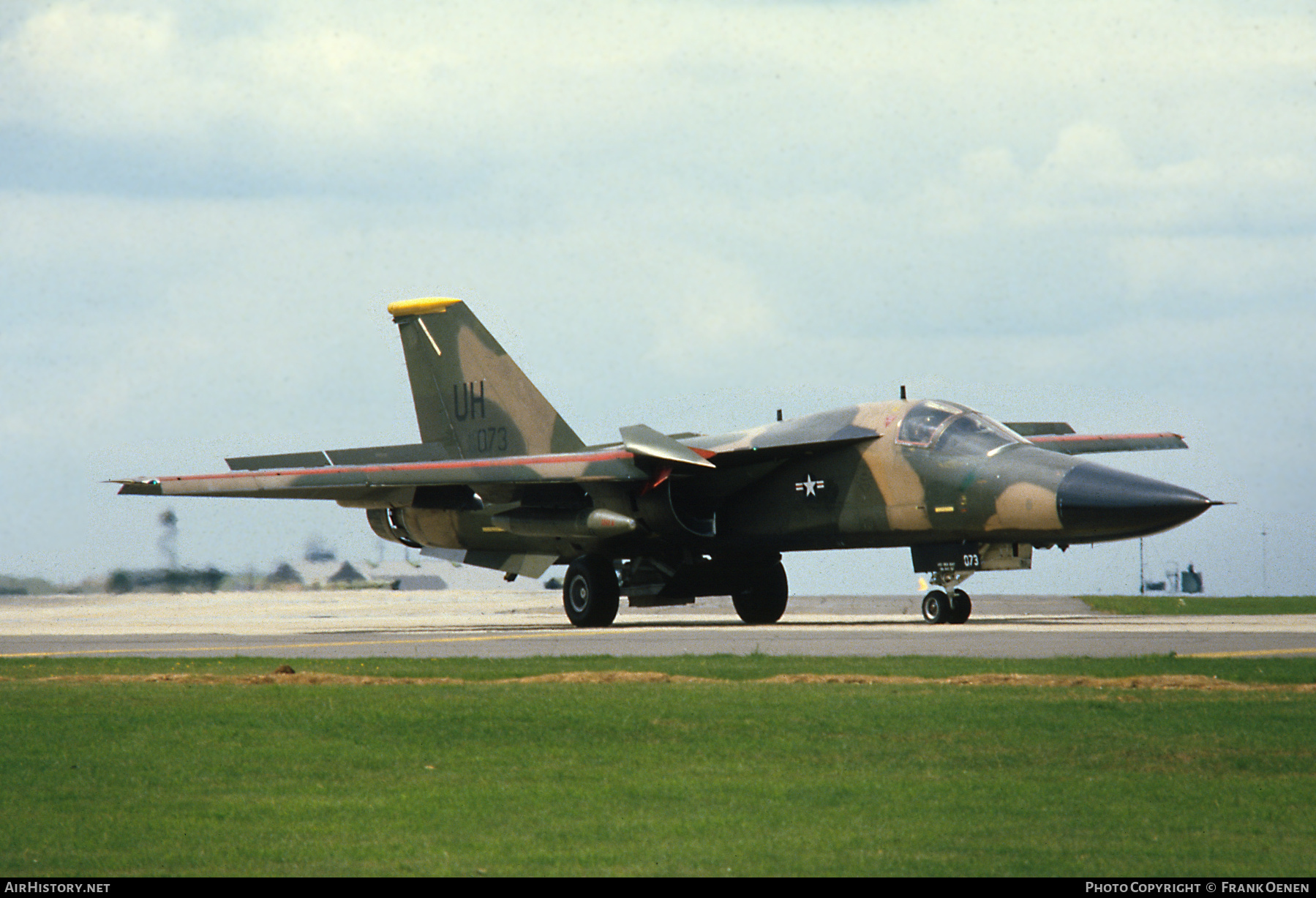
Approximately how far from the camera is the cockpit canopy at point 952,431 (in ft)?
74.7

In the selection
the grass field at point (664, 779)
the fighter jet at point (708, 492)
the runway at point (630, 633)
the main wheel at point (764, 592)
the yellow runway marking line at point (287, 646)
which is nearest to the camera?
the grass field at point (664, 779)

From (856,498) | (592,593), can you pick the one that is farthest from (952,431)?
(592,593)

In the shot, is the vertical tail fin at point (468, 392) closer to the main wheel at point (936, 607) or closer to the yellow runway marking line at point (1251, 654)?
the main wheel at point (936, 607)

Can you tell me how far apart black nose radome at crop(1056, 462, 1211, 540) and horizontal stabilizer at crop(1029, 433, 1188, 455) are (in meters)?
5.98

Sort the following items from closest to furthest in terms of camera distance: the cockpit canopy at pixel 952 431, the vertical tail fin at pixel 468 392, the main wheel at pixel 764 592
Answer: the cockpit canopy at pixel 952 431 < the main wheel at pixel 764 592 < the vertical tail fin at pixel 468 392

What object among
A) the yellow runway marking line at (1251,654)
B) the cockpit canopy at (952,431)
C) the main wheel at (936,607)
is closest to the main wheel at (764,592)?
the main wheel at (936,607)

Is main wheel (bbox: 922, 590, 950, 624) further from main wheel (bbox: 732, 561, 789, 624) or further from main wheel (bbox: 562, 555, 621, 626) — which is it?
main wheel (bbox: 562, 555, 621, 626)

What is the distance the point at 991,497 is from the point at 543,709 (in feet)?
39.2

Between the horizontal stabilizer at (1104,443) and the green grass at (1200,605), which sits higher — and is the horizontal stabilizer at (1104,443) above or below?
above

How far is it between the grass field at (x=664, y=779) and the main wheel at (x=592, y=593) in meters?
12.0

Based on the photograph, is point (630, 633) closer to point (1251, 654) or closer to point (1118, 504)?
point (1118, 504)

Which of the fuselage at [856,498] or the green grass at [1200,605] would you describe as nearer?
the fuselage at [856,498]

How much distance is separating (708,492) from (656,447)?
5.76 ft
